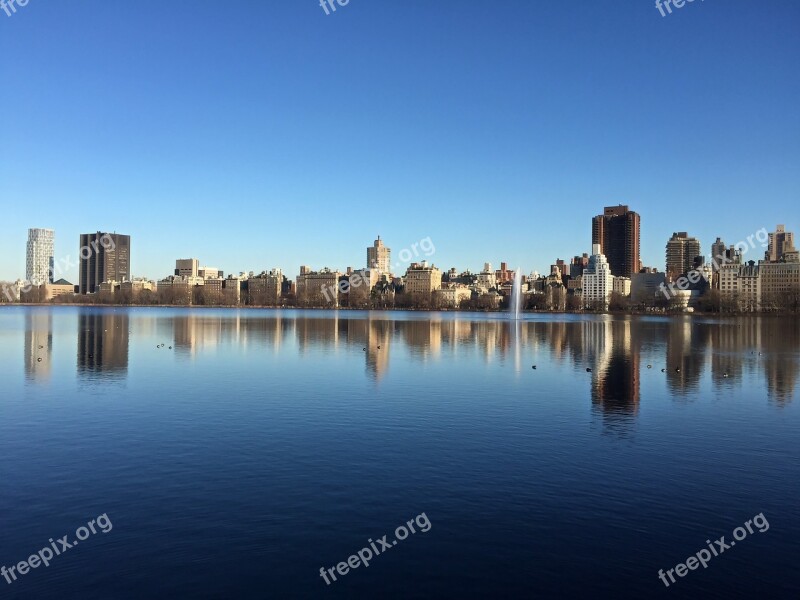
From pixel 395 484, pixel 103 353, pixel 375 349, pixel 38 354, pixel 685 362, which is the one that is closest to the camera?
pixel 395 484

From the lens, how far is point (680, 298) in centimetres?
18712

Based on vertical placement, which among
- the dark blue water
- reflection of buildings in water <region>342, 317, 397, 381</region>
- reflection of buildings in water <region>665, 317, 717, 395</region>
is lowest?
the dark blue water

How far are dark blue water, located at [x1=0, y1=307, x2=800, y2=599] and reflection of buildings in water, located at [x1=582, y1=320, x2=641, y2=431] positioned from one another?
241mm

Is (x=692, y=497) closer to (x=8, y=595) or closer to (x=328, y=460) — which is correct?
(x=328, y=460)

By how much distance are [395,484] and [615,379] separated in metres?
25.2

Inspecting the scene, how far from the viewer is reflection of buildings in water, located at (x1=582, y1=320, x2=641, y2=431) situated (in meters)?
27.8

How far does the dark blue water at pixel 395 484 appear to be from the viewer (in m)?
12.4

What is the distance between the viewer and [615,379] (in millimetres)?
38750

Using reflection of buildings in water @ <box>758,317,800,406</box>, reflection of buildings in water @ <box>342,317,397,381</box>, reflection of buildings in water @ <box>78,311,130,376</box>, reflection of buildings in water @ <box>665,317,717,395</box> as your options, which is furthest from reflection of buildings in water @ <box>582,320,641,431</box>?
reflection of buildings in water @ <box>78,311,130,376</box>

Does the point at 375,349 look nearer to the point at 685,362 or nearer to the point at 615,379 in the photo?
the point at 615,379

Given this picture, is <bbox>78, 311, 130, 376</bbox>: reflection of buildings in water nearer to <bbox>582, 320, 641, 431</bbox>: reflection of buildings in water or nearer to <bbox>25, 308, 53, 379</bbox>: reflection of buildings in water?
<bbox>25, 308, 53, 379</bbox>: reflection of buildings in water

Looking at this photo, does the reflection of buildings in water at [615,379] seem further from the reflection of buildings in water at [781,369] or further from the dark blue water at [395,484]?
the reflection of buildings in water at [781,369]

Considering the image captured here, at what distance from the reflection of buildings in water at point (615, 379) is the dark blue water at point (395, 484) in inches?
9.5

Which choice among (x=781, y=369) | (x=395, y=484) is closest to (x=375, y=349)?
(x=781, y=369)
